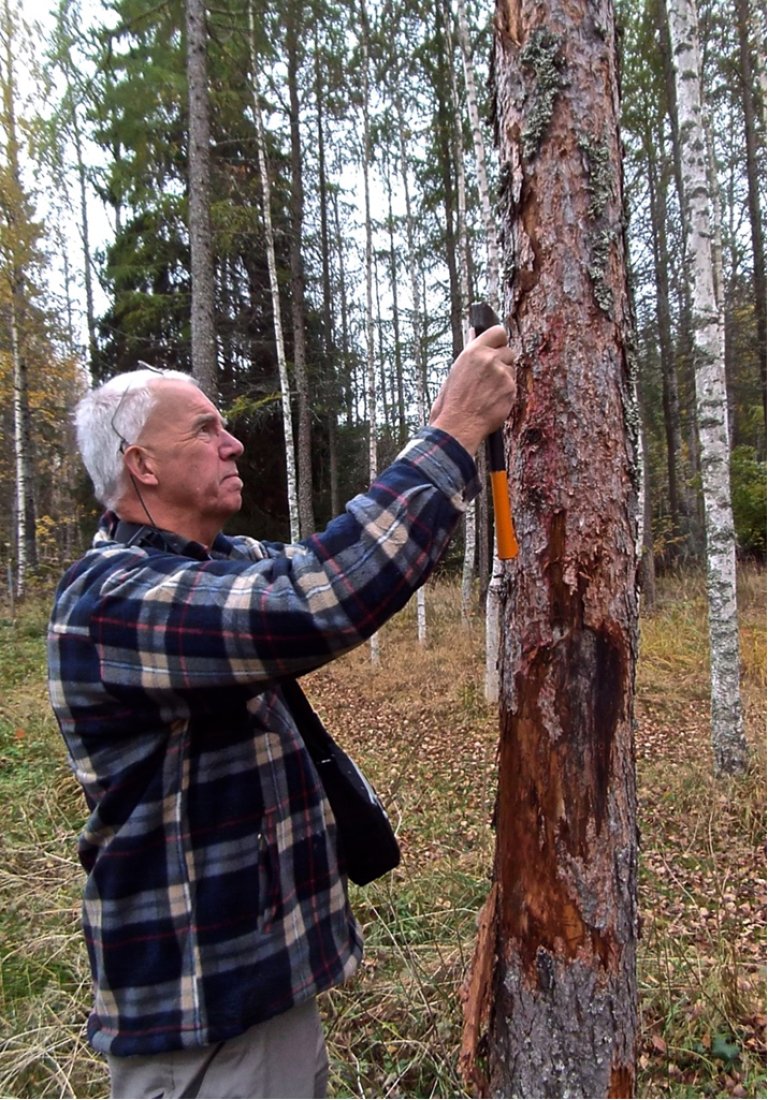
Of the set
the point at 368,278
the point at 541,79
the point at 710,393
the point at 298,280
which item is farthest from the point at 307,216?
the point at 541,79

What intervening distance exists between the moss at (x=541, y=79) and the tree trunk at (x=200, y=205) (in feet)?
21.2

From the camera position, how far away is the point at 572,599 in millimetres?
1629

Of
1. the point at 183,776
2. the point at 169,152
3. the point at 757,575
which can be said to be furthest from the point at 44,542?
the point at 183,776

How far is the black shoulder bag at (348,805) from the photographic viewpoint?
1586 mm

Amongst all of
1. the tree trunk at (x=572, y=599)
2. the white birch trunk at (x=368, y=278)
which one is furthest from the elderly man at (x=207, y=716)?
the white birch trunk at (x=368, y=278)

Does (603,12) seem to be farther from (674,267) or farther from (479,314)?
(674,267)

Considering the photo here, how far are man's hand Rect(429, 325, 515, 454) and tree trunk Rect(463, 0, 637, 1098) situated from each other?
0.35m

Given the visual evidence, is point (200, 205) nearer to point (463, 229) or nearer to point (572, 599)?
point (463, 229)

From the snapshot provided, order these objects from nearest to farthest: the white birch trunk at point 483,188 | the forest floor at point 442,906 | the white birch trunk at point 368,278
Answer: the forest floor at point 442,906 → the white birch trunk at point 483,188 → the white birch trunk at point 368,278

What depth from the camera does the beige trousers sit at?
4.41 ft

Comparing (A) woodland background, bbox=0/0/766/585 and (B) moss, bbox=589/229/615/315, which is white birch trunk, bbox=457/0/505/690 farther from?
(B) moss, bbox=589/229/615/315

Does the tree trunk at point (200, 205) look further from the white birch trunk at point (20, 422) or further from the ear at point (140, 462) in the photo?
the white birch trunk at point (20, 422)

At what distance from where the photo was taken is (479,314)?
1.46m

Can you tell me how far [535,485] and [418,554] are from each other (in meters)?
0.61
